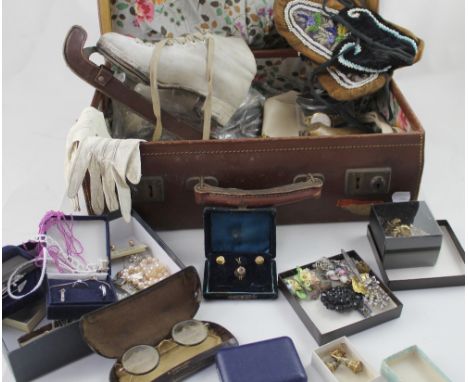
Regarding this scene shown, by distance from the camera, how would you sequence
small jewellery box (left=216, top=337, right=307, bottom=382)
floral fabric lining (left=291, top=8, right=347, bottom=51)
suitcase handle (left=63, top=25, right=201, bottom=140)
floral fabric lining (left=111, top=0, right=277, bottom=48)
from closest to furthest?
small jewellery box (left=216, top=337, right=307, bottom=382) < suitcase handle (left=63, top=25, right=201, bottom=140) < floral fabric lining (left=291, top=8, right=347, bottom=51) < floral fabric lining (left=111, top=0, right=277, bottom=48)

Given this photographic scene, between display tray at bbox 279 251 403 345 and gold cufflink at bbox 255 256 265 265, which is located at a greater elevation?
gold cufflink at bbox 255 256 265 265

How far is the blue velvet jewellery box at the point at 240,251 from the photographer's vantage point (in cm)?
133

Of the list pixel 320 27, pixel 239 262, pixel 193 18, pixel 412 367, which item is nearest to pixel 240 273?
pixel 239 262

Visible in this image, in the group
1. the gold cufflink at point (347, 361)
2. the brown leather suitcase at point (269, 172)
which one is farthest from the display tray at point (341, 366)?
the brown leather suitcase at point (269, 172)

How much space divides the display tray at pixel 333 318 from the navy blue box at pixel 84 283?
378 mm

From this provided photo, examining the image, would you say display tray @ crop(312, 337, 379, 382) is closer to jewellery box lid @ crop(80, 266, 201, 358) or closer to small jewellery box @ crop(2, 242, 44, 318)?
jewellery box lid @ crop(80, 266, 201, 358)

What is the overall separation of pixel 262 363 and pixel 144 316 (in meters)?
0.25

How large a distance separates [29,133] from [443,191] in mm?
1230

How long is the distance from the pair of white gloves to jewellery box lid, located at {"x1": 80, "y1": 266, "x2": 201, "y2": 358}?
0.24 m

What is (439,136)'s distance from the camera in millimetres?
1857

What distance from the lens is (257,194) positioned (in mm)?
1376

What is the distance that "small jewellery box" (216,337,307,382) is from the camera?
109 cm

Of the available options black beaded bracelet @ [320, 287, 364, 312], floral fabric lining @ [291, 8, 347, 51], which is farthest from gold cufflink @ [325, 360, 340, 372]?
floral fabric lining @ [291, 8, 347, 51]

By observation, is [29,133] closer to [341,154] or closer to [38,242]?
[38,242]
